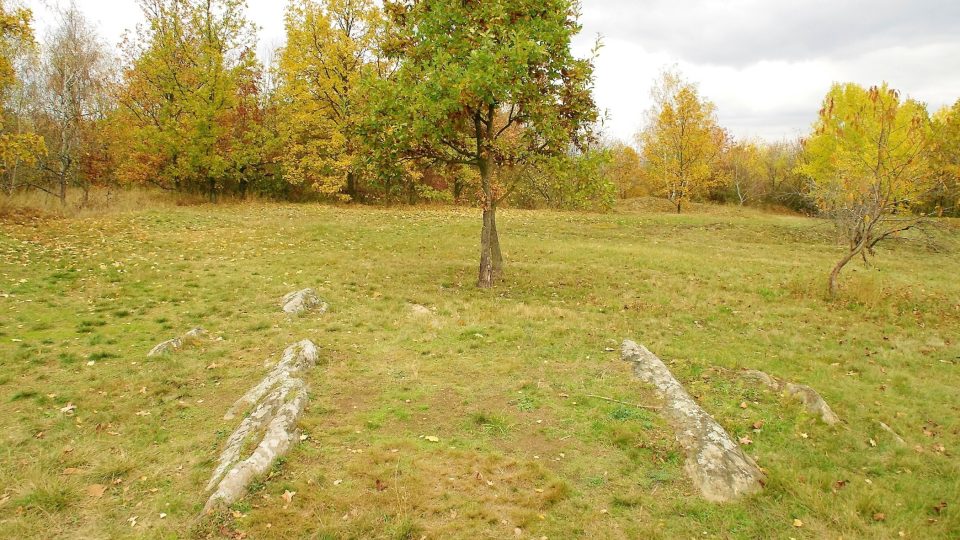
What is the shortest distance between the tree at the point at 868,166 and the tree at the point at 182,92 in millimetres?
31807

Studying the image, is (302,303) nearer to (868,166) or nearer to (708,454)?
(708,454)

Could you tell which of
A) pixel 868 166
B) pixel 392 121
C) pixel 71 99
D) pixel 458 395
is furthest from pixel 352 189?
pixel 458 395

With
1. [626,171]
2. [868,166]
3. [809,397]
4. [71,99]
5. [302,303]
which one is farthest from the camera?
[626,171]

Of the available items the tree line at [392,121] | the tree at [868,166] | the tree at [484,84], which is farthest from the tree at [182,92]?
the tree at [868,166]

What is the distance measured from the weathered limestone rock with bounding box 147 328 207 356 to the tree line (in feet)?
23.8

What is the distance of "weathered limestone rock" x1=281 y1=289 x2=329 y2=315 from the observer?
12.7 meters

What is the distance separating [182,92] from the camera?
107ft

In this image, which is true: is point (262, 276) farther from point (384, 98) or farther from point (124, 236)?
point (124, 236)

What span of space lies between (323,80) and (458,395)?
30774 mm

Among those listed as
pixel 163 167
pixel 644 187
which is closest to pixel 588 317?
pixel 163 167

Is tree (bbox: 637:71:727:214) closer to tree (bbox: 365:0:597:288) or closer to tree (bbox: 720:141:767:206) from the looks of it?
tree (bbox: 720:141:767:206)

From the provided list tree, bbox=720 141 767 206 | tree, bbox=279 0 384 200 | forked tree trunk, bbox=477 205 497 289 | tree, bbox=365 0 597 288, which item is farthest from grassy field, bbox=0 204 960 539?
tree, bbox=720 141 767 206

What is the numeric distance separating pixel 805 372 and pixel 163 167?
3720 cm

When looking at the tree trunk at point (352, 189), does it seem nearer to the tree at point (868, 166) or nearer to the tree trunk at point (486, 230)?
the tree trunk at point (486, 230)
